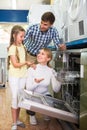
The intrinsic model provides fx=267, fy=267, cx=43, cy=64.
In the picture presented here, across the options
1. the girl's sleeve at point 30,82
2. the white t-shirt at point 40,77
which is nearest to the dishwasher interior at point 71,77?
the white t-shirt at point 40,77

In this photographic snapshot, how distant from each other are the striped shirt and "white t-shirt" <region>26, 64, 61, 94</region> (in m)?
0.48

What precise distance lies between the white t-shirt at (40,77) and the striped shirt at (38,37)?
0.48 meters

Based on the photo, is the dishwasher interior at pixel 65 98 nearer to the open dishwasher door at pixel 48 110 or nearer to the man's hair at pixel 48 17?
the open dishwasher door at pixel 48 110

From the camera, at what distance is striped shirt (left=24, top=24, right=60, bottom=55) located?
3570mm

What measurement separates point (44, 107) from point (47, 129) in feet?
2.80

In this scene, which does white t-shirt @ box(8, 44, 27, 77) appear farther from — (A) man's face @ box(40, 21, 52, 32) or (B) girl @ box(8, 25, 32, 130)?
(A) man's face @ box(40, 21, 52, 32)

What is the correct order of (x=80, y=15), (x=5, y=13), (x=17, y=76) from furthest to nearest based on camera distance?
(x=5, y=13) < (x=17, y=76) < (x=80, y=15)

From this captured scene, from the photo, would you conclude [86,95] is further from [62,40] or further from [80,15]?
[62,40]

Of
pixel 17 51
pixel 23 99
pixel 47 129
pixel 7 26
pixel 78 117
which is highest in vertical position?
pixel 7 26

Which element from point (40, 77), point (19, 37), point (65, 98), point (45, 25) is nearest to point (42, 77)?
point (40, 77)

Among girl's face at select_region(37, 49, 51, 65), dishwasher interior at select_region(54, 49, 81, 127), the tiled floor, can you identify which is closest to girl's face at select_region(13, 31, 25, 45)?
girl's face at select_region(37, 49, 51, 65)

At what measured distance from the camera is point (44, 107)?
2.50 m

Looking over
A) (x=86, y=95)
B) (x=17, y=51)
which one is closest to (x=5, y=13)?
(x=17, y=51)

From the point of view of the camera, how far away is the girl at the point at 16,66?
3146 millimetres
